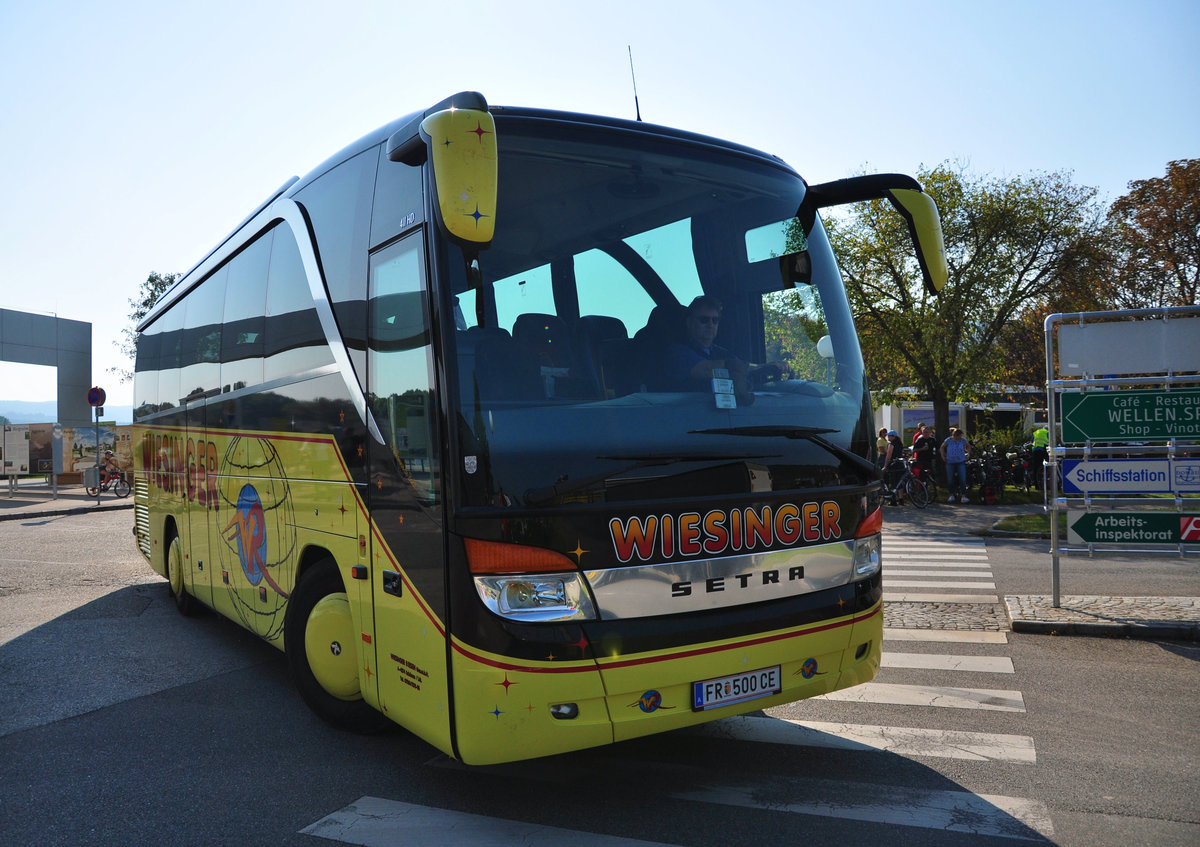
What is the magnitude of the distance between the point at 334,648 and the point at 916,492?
18859mm

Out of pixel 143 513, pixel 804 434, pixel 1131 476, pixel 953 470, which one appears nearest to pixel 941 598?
pixel 1131 476

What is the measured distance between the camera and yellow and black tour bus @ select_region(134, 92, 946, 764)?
12.4 feet

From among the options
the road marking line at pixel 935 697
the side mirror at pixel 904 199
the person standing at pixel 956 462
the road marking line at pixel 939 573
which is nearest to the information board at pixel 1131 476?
the road marking line at pixel 935 697

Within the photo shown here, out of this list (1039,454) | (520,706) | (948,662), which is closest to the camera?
(520,706)

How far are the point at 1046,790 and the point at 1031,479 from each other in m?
21.7

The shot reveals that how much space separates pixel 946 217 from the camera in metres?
23.9

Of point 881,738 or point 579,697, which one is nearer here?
point 579,697

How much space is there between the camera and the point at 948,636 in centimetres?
780

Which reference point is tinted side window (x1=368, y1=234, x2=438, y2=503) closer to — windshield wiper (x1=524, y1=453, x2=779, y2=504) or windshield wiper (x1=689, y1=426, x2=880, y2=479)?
windshield wiper (x1=524, y1=453, x2=779, y2=504)

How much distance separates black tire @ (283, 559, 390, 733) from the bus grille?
616 centimetres

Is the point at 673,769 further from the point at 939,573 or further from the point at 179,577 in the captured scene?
the point at 939,573

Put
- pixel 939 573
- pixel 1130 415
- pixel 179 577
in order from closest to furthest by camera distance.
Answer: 1. pixel 1130 415
2. pixel 179 577
3. pixel 939 573

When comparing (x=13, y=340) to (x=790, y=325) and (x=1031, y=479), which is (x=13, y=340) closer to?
(x=1031, y=479)

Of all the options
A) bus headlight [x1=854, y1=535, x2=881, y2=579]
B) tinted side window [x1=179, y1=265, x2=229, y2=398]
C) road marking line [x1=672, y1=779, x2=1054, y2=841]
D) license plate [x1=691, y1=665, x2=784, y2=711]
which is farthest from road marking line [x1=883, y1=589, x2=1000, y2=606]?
tinted side window [x1=179, y1=265, x2=229, y2=398]
